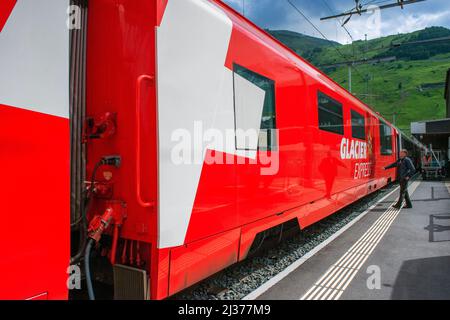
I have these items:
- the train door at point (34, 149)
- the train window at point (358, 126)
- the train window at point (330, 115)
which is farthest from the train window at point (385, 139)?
the train door at point (34, 149)

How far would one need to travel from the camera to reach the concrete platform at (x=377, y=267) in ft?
12.2

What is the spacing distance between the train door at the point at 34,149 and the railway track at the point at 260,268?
181cm

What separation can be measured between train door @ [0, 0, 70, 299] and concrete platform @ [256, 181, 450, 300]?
240cm

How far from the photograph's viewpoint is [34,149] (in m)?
1.89

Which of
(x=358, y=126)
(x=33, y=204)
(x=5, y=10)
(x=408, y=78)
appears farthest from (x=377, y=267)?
(x=408, y=78)

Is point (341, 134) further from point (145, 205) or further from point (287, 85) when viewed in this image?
point (145, 205)

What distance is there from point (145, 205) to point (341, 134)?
555cm

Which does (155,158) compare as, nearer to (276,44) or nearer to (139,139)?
(139,139)

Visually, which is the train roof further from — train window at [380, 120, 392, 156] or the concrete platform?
train window at [380, 120, 392, 156]

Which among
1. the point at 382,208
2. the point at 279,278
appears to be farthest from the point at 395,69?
the point at 279,278

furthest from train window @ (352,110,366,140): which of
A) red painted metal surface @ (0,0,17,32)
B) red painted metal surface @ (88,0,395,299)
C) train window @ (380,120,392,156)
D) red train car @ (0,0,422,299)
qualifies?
red painted metal surface @ (0,0,17,32)

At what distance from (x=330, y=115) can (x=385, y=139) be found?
27.2 ft

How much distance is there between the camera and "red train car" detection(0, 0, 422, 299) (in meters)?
1.86

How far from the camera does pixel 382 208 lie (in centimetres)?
966
